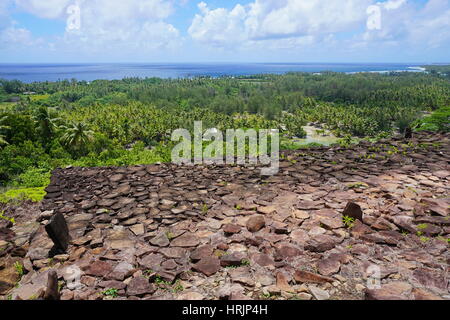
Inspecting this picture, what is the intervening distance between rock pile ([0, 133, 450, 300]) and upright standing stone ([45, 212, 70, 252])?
0.54ft

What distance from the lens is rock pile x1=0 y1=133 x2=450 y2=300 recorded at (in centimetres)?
409

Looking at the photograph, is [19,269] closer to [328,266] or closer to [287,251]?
[287,251]

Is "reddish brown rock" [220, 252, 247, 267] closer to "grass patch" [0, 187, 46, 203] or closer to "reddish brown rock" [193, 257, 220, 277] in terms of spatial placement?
"reddish brown rock" [193, 257, 220, 277]

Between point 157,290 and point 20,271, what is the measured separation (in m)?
2.37

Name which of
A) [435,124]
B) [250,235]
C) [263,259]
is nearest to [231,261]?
[263,259]

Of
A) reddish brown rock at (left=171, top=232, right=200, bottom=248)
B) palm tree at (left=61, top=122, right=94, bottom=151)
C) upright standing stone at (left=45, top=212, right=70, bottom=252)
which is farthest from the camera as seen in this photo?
palm tree at (left=61, top=122, right=94, bottom=151)

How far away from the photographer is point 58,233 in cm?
Answer: 523

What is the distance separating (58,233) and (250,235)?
3385 mm

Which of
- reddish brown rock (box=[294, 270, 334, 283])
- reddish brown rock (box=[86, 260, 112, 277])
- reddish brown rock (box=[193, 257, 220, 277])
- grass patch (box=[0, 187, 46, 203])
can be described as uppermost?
reddish brown rock (box=[294, 270, 334, 283])

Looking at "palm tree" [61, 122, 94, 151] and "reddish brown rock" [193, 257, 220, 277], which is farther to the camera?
"palm tree" [61, 122, 94, 151]

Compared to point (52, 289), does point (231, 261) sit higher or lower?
lower

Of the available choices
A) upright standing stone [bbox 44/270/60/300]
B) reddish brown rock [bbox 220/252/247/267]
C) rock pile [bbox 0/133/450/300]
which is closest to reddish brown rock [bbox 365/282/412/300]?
rock pile [bbox 0/133/450/300]

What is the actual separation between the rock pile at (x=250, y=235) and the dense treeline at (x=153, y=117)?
7.01 metres

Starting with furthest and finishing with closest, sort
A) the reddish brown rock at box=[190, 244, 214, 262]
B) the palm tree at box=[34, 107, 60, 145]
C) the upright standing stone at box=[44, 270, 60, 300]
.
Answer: the palm tree at box=[34, 107, 60, 145] < the reddish brown rock at box=[190, 244, 214, 262] < the upright standing stone at box=[44, 270, 60, 300]
